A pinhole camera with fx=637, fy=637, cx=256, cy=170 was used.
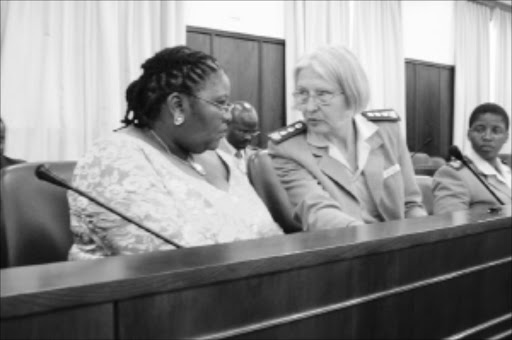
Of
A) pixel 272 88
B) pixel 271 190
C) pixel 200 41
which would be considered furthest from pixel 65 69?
pixel 271 190

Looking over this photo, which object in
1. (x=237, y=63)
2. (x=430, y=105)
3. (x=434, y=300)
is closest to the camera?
(x=434, y=300)

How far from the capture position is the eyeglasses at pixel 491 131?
10.0 ft

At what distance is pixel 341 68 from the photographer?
7.13 feet

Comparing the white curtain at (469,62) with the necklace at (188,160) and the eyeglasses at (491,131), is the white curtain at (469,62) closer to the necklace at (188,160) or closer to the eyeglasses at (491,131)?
the eyeglasses at (491,131)

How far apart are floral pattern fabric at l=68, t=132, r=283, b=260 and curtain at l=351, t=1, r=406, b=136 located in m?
5.79

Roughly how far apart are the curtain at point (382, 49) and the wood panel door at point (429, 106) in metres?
0.39

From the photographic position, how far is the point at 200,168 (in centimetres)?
192

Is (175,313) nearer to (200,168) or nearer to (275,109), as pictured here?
(200,168)

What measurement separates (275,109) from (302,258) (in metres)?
5.24

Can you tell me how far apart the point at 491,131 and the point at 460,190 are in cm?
46

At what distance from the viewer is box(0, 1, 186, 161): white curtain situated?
4328mm

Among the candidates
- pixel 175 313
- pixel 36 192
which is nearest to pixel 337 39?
pixel 36 192

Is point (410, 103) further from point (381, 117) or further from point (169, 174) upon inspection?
point (169, 174)

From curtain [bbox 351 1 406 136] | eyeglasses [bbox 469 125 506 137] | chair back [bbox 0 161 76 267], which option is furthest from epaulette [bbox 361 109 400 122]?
curtain [bbox 351 1 406 136]
